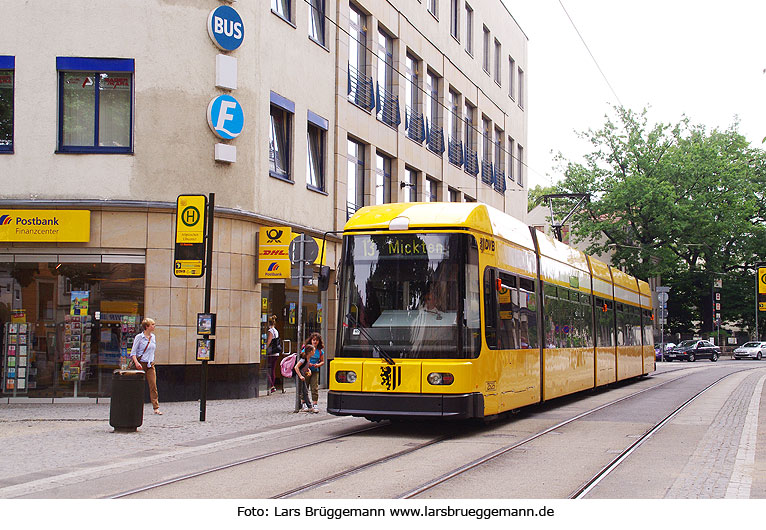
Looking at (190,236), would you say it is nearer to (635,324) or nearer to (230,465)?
(230,465)

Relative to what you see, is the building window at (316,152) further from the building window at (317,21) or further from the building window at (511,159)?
the building window at (511,159)

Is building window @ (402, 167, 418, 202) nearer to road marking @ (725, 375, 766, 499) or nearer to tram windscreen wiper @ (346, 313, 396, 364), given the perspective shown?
road marking @ (725, 375, 766, 499)

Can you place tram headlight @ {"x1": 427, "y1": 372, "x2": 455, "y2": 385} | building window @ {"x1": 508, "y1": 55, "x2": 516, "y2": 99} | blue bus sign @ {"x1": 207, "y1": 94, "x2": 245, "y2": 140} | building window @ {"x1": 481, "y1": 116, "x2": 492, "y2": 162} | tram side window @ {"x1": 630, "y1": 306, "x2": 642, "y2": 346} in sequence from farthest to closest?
building window @ {"x1": 508, "y1": 55, "x2": 516, "y2": 99}
building window @ {"x1": 481, "y1": 116, "x2": 492, "y2": 162}
tram side window @ {"x1": 630, "y1": 306, "x2": 642, "y2": 346}
blue bus sign @ {"x1": 207, "y1": 94, "x2": 245, "y2": 140}
tram headlight @ {"x1": 427, "y1": 372, "x2": 455, "y2": 385}

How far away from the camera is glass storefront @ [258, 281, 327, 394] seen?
71.2 ft

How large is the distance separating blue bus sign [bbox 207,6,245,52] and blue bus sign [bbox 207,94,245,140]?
1126 mm

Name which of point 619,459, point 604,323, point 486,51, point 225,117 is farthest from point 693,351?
point 619,459

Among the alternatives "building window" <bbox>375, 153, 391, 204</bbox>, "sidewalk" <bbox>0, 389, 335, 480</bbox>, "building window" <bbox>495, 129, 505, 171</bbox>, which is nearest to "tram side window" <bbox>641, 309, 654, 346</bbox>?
"building window" <bbox>375, 153, 391, 204</bbox>

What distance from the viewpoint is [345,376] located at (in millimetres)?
12781

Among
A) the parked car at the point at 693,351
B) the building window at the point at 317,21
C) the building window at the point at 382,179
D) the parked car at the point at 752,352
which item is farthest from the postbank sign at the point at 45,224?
the parked car at the point at 752,352

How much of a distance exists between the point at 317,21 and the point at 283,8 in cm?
208

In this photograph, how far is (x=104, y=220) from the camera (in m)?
18.8

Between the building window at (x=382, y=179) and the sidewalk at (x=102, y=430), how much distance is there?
9.95 m

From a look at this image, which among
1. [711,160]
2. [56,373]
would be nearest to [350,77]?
[56,373]
